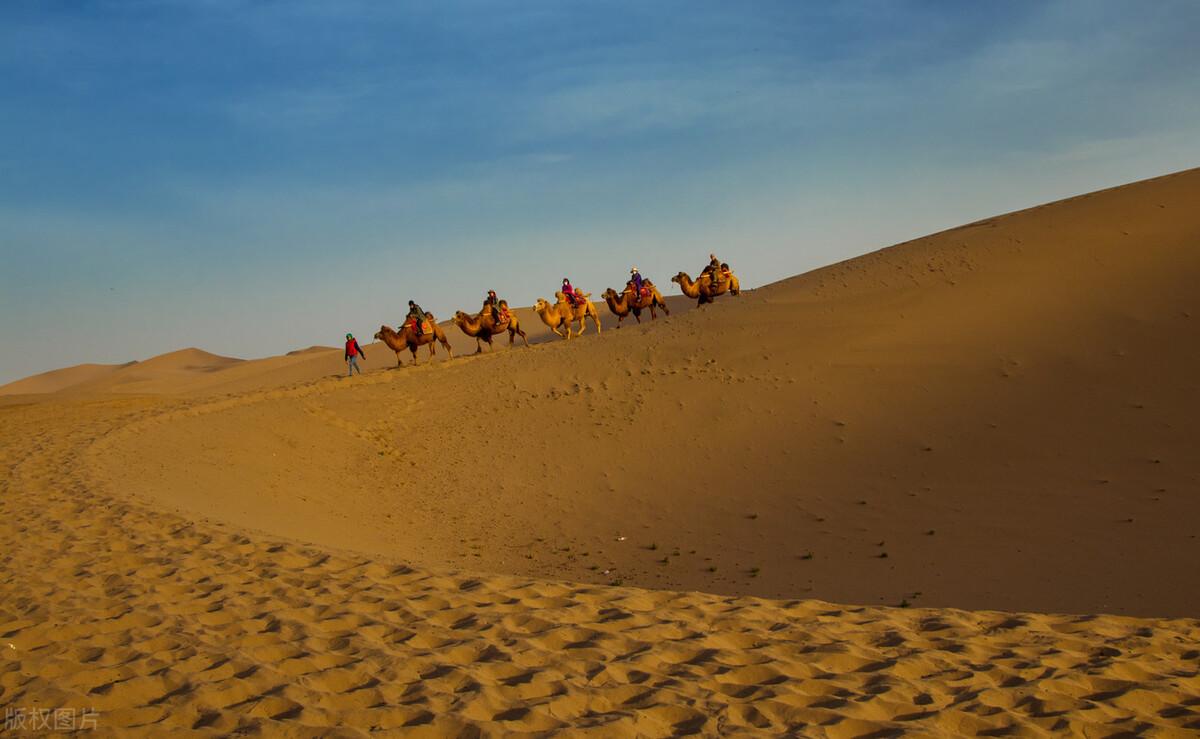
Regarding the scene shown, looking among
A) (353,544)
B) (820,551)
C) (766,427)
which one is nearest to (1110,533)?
(820,551)

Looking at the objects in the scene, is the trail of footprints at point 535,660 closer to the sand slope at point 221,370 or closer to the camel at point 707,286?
the camel at point 707,286

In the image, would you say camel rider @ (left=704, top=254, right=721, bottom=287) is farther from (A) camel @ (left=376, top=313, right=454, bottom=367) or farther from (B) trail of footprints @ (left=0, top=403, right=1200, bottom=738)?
(B) trail of footprints @ (left=0, top=403, right=1200, bottom=738)

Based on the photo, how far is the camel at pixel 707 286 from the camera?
112ft

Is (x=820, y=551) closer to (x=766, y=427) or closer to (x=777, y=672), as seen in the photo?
(x=766, y=427)

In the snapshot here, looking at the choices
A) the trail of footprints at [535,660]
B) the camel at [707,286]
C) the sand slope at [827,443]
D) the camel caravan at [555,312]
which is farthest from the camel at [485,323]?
the trail of footprints at [535,660]

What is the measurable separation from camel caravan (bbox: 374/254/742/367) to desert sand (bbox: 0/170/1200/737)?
2.27 metres

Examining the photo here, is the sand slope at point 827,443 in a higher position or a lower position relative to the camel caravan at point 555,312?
lower

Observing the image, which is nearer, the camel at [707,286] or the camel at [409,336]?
the camel at [409,336]

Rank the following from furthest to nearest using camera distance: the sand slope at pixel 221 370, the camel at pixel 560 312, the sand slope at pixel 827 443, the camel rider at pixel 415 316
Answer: the sand slope at pixel 221 370 < the camel at pixel 560 312 < the camel rider at pixel 415 316 < the sand slope at pixel 827 443

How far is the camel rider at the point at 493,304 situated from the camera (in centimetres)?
2914

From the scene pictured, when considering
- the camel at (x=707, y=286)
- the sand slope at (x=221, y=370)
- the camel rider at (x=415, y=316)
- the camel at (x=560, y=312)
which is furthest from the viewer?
the sand slope at (x=221, y=370)

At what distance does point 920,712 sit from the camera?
5.52 m

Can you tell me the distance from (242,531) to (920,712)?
8.30 metres

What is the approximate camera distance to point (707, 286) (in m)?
34.3
